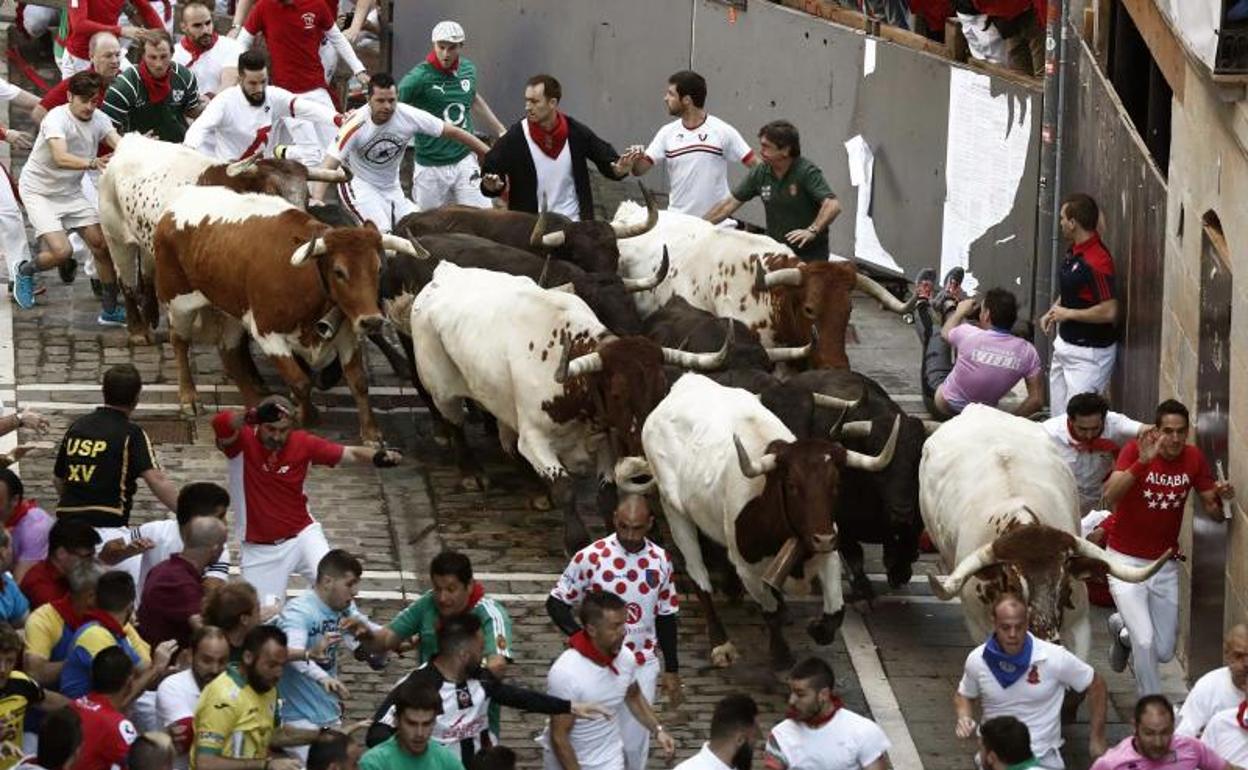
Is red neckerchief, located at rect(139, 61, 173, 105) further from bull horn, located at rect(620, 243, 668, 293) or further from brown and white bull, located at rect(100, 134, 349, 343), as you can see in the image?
bull horn, located at rect(620, 243, 668, 293)

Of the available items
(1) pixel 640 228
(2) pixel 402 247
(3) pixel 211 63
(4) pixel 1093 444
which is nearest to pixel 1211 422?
(4) pixel 1093 444

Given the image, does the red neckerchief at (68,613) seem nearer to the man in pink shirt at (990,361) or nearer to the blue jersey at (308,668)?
the blue jersey at (308,668)

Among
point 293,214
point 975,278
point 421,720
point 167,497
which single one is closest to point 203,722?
point 421,720

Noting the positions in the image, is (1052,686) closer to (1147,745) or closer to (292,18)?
(1147,745)

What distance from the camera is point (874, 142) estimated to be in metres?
24.1

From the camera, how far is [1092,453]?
16734 millimetres

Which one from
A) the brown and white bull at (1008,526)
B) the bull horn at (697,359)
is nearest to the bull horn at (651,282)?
the bull horn at (697,359)

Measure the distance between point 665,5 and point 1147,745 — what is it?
601 inches

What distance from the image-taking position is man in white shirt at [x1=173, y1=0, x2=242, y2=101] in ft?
80.1

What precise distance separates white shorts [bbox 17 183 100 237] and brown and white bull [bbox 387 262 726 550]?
3.82 m

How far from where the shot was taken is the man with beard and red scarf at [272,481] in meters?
15.3

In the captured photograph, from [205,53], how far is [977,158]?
22.1ft

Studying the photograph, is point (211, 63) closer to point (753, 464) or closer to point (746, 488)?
point (746, 488)

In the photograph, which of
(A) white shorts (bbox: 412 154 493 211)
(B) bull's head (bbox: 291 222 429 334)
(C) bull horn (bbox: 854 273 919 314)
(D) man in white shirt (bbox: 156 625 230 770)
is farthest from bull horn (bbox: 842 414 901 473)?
(A) white shorts (bbox: 412 154 493 211)
